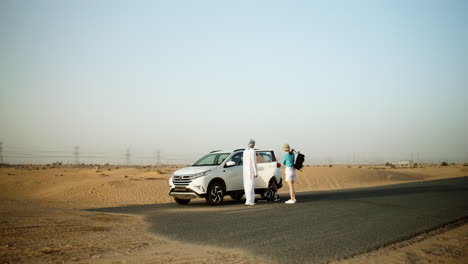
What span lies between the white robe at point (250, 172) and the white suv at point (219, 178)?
2.07ft

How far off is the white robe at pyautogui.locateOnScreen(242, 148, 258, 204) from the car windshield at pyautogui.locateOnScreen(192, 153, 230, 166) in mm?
1617

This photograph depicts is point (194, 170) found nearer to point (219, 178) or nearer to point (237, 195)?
point (219, 178)

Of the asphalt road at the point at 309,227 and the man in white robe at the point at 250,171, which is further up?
the man in white robe at the point at 250,171

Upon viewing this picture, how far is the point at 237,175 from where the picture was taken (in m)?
17.4

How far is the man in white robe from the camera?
53.6 ft

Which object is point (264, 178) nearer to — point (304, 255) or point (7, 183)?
point (304, 255)

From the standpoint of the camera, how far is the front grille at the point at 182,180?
16203mm

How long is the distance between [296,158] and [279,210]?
3.75 meters

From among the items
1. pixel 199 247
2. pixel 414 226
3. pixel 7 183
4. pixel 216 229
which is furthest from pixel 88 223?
pixel 7 183

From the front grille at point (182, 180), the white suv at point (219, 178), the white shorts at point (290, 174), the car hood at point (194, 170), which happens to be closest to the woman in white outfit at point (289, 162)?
the white shorts at point (290, 174)

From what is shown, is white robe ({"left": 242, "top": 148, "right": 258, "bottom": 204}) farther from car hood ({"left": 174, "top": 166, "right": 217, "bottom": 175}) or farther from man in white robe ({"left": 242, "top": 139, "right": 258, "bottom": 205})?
car hood ({"left": 174, "top": 166, "right": 217, "bottom": 175})

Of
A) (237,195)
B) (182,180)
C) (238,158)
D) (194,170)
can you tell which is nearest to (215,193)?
(194,170)

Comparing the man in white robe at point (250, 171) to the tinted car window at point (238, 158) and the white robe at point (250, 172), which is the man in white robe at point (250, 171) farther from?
the tinted car window at point (238, 158)

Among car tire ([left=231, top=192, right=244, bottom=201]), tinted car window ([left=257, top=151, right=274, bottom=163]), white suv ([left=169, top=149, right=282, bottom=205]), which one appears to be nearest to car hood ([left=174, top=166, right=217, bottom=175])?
white suv ([left=169, top=149, right=282, bottom=205])
